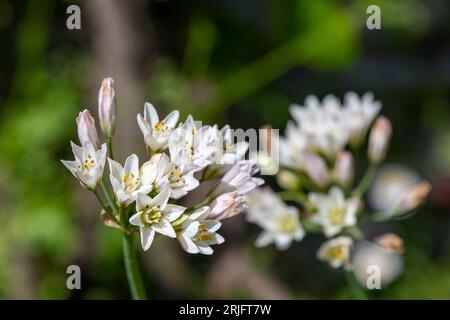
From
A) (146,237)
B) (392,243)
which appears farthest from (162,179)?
(392,243)

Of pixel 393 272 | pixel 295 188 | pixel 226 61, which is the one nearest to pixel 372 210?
pixel 393 272

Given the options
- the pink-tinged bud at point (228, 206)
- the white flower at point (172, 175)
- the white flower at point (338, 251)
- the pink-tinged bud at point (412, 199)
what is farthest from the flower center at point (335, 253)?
the white flower at point (172, 175)

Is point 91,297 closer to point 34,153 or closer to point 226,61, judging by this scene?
point 34,153

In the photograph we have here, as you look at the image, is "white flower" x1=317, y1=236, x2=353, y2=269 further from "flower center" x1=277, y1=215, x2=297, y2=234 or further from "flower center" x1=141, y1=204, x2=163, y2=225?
"flower center" x1=141, y1=204, x2=163, y2=225

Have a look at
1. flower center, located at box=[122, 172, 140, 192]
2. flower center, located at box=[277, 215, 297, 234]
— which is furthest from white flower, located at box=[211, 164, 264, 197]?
flower center, located at box=[277, 215, 297, 234]

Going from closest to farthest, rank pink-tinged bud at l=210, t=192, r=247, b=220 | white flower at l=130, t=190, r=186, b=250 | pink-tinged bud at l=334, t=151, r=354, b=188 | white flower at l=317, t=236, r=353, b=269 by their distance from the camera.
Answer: white flower at l=130, t=190, r=186, b=250 < pink-tinged bud at l=210, t=192, r=247, b=220 < white flower at l=317, t=236, r=353, b=269 < pink-tinged bud at l=334, t=151, r=354, b=188

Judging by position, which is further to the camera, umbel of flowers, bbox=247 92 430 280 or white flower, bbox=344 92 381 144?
white flower, bbox=344 92 381 144
